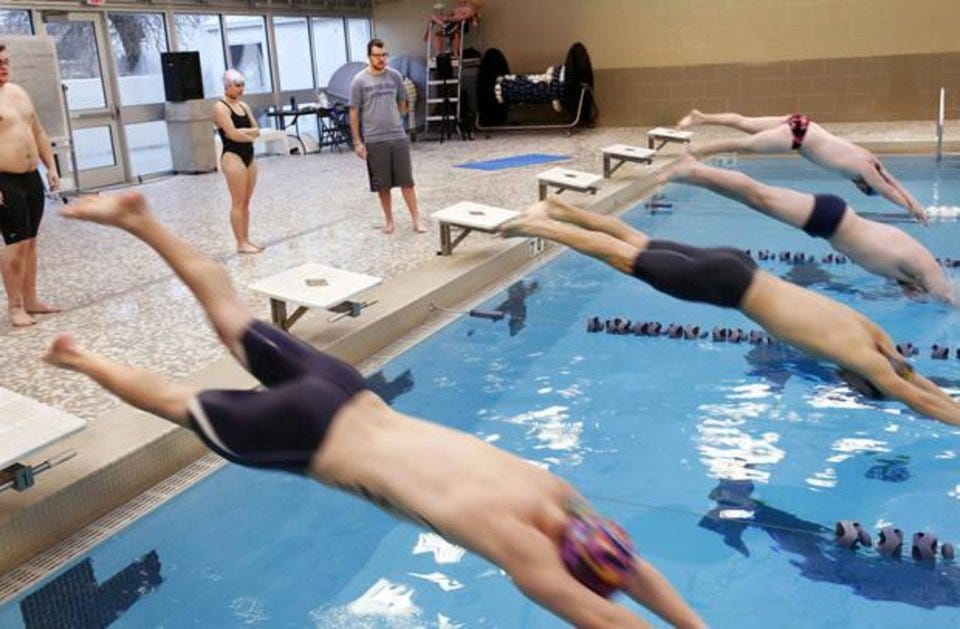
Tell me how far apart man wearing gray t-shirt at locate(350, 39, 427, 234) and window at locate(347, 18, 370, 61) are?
9.98 metres

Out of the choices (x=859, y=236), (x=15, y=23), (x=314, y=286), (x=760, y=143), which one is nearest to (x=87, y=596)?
(x=314, y=286)

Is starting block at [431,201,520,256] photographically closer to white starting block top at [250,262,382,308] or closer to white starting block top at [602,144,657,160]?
white starting block top at [250,262,382,308]

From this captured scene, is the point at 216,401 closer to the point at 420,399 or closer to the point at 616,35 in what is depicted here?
the point at 420,399

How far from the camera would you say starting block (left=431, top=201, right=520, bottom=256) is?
606 centimetres

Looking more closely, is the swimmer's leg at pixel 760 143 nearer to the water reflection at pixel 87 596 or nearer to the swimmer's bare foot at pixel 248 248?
the swimmer's bare foot at pixel 248 248

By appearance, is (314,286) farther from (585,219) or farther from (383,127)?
(383,127)

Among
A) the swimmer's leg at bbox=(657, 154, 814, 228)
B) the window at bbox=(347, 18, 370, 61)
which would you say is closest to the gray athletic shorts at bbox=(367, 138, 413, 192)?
the swimmer's leg at bbox=(657, 154, 814, 228)

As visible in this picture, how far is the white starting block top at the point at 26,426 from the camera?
9.30ft

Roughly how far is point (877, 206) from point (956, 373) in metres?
4.65

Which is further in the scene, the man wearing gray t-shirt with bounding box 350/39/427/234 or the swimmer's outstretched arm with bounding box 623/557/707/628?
the man wearing gray t-shirt with bounding box 350/39/427/234

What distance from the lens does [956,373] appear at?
4496 mm

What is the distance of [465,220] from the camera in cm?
611

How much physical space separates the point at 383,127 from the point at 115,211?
15.7 feet

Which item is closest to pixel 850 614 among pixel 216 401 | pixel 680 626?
pixel 680 626
